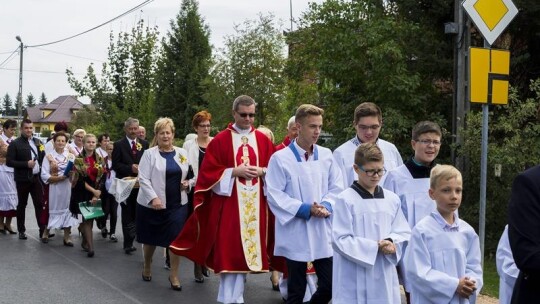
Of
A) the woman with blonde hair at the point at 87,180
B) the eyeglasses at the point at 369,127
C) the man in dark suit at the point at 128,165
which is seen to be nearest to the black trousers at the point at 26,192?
the woman with blonde hair at the point at 87,180

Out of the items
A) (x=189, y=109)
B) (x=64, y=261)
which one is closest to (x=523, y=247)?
(x=64, y=261)

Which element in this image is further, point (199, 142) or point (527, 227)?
point (199, 142)

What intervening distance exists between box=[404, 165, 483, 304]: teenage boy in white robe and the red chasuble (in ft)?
9.71

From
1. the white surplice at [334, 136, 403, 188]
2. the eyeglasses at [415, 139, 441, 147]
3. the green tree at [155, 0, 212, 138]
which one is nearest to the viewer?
the eyeglasses at [415, 139, 441, 147]

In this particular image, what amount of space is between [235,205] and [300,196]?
1.16 metres

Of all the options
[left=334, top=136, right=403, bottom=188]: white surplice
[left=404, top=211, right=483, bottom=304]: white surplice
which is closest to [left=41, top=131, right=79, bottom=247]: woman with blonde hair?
[left=334, top=136, right=403, bottom=188]: white surplice

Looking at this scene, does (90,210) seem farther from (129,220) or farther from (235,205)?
(235,205)

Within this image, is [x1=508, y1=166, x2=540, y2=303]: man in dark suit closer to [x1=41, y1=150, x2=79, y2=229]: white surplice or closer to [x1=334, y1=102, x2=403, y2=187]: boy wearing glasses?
[x1=334, y1=102, x2=403, y2=187]: boy wearing glasses

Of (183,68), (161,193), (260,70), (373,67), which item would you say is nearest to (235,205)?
(161,193)

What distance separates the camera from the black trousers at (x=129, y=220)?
39.1 ft

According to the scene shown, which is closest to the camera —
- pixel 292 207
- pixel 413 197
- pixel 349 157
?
pixel 413 197

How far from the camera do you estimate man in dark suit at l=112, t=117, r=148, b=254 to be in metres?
11.9

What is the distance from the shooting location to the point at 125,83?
→ 3850 cm

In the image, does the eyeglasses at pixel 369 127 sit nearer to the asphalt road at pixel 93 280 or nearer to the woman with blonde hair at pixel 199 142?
the asphalt road at pixel 93 280
